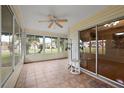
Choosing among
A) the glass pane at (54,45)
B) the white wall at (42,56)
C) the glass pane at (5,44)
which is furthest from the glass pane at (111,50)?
the glass pane at (54,45)

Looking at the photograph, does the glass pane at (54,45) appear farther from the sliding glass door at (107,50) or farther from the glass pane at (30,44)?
the sliding glass door at (107,50)

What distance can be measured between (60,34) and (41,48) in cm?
219

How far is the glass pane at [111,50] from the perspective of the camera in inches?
113

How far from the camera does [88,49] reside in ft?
14.4

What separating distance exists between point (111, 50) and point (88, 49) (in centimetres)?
126

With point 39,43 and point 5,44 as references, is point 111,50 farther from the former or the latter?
point 39,43

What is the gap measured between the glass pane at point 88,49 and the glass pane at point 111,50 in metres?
0.37

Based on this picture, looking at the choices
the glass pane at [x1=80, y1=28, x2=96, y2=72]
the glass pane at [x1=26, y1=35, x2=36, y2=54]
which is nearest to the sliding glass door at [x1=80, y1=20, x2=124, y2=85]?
the glass pane at [x1=80, y1=28, x2=96, y2=72]

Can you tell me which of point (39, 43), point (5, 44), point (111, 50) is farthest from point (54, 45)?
point (5, 44)

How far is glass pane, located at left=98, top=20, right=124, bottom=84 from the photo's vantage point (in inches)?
113

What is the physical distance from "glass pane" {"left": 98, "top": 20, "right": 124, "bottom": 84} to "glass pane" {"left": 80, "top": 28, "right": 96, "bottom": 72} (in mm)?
366
